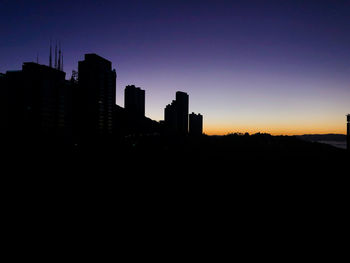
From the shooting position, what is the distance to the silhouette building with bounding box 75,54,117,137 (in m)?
158

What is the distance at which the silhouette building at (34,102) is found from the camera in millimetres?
130125

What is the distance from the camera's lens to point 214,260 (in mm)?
17156

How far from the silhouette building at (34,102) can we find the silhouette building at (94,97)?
17.1 m

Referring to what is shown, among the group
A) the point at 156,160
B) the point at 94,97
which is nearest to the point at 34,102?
the point at 94,97

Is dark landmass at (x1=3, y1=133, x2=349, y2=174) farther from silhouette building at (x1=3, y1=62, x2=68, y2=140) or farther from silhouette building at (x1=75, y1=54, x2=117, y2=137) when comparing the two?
silhouette building at (x1=3, y1=62, x2=68, y2=140)

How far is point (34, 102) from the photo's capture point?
13325 centimetres

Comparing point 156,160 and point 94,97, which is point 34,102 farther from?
point 156,160

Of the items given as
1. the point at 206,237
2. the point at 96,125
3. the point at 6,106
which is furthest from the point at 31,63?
the point at 206,237

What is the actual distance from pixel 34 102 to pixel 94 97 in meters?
38.6

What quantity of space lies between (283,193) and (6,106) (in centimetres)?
15872

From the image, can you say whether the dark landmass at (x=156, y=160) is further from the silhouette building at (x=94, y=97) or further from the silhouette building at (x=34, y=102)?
the silhouette building at (x=34, y=102)

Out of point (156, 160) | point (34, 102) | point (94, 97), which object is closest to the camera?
point (156, 160)

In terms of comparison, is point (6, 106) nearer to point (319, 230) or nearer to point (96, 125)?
point (96, 125)

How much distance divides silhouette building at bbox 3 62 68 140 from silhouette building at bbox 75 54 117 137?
1712 cm
